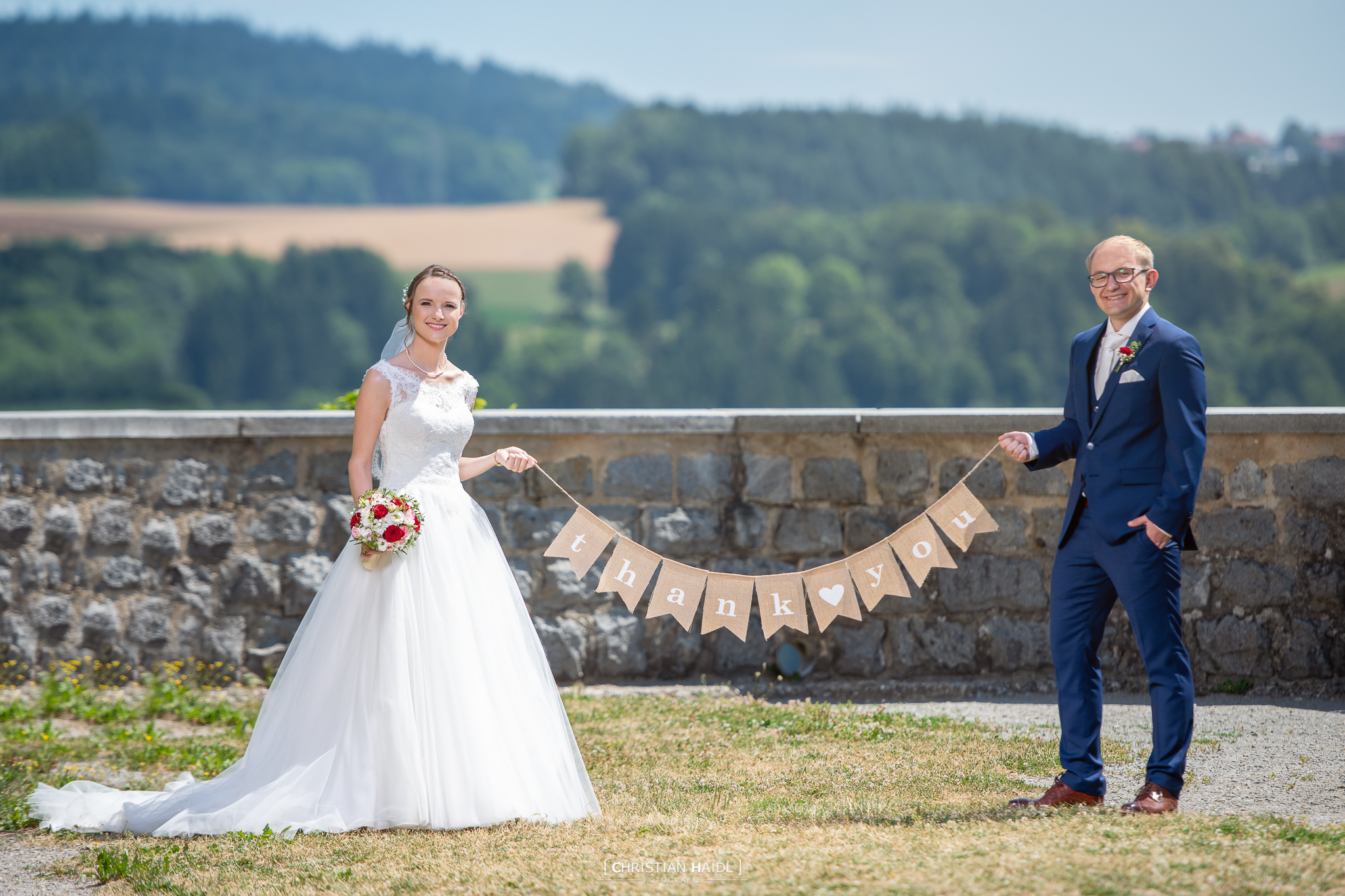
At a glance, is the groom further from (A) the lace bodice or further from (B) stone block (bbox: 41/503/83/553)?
(B) stone block (bbox: 41/503/83/553)

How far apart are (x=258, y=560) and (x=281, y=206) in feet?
278

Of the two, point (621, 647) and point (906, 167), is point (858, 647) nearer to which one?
point (621, 647)

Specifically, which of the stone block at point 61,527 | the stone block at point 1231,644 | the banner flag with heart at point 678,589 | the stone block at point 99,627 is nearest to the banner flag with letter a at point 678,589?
the banner flag with heart at point 678,589

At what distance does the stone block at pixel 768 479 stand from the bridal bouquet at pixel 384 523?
87.0 inches

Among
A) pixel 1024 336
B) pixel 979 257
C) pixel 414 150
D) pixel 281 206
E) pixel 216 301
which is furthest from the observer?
pixel 414 150

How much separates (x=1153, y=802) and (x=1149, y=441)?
40.9 inches

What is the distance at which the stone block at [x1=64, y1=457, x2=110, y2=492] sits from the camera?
5.58 metres

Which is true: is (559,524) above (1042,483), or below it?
below

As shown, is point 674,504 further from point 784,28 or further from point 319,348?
point 784,28

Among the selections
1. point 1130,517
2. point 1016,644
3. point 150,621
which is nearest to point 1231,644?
point 1016,644

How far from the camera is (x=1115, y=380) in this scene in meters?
3.46

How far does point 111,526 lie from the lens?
18.3 feet

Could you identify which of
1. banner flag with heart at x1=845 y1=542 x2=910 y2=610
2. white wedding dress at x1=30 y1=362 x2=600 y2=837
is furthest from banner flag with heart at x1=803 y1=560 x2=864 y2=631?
white wedding dress at x1=30 y1=362 x2=600 y2=837

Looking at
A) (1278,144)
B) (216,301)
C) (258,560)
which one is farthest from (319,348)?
(1278,144)
